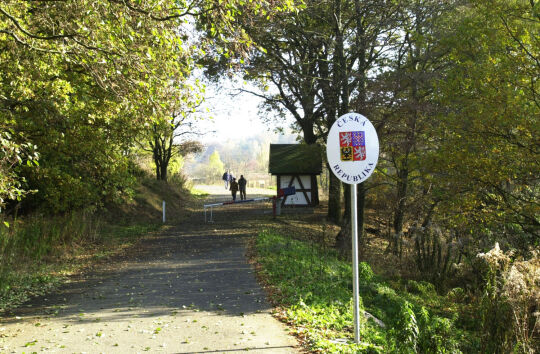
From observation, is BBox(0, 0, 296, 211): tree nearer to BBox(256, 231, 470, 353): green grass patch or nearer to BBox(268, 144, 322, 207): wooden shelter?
BBox(256, 231, 470, 353): green grass patch

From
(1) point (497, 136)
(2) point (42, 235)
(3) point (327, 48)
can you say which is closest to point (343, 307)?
(1) point (497, 136)

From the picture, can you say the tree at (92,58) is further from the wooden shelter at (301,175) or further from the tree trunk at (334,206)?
the wooden shelter at (301,175)

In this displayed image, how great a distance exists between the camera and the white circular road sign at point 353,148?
555 cm

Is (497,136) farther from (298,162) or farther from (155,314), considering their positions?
(298,162)

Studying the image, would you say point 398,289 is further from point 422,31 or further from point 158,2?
point 422,31

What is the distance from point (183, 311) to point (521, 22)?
1235 cm

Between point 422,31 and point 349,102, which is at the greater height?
point 422,31

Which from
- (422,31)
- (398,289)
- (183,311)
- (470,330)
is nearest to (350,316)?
(183,311)

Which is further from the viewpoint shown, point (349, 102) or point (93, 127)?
point (349, 102)

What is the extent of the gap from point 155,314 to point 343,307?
3.04m

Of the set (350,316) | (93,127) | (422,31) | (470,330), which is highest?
(422,31)

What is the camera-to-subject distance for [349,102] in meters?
15.9

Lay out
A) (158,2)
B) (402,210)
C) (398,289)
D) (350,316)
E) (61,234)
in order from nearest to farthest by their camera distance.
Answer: (350,316), (158,2), (398,289), (61,234), (402,210)

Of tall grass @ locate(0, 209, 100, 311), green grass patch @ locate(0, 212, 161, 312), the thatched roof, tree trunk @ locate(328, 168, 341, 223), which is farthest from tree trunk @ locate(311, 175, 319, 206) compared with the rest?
tall grass @ locate(0, 209, 100, 311)
